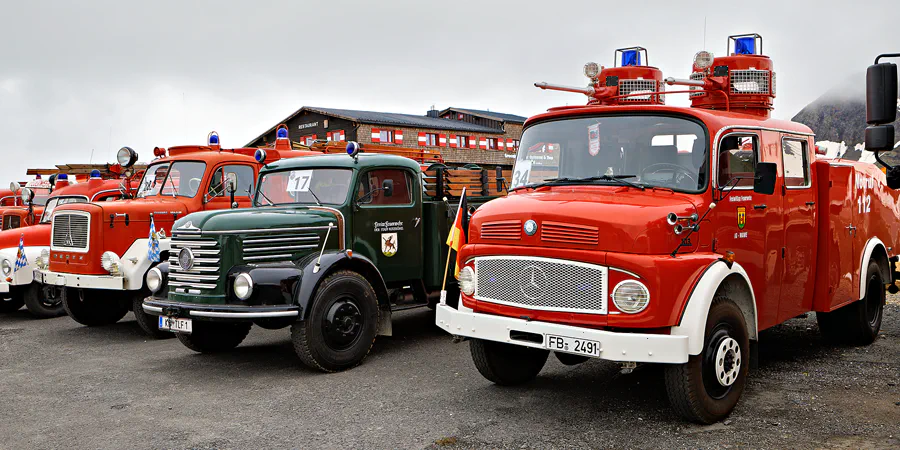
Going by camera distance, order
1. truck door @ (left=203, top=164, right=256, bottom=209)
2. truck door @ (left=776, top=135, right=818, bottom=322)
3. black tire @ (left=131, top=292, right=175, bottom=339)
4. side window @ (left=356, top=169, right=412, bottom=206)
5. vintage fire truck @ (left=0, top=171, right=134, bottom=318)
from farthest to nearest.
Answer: vintage fire truck @ (left=0, top=171, right=134, bottom=318), truck door @ (left=203, top=164, right=256, bottom=209), black tire @ (left=131, top=292, right=175, bottom=339), side window @ (left=356, top=169, right=412, bottom=206), truck door @ (left=776, top=135, right=818, bottom=322)

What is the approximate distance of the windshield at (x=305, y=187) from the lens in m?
8.27

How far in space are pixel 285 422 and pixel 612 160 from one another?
10.4 ft

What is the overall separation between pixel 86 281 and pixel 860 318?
29.3 feet

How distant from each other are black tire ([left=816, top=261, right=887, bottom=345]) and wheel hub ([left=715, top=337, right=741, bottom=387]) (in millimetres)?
3009

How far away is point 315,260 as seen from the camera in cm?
735

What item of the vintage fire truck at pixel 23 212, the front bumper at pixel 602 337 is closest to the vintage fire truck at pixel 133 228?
the vintage fire truck at pixel 23 212

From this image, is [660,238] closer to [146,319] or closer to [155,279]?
[155,279]

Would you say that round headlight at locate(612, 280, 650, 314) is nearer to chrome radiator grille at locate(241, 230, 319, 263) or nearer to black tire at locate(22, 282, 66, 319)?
chrome radiator grille at locate(241, 230, 319, 263)

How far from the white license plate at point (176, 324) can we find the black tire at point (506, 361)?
9.07 ft

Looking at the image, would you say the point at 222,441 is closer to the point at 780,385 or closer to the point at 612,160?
the point at 612,160

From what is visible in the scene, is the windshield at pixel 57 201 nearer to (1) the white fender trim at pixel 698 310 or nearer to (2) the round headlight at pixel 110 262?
(2) the round headlight at pixel 110 262

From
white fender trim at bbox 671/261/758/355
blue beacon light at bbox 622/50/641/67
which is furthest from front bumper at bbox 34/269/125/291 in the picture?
white fender trim at bbox 671/261/758/355

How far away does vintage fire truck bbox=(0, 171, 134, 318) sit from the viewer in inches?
435

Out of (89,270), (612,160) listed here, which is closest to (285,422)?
(612,160)
